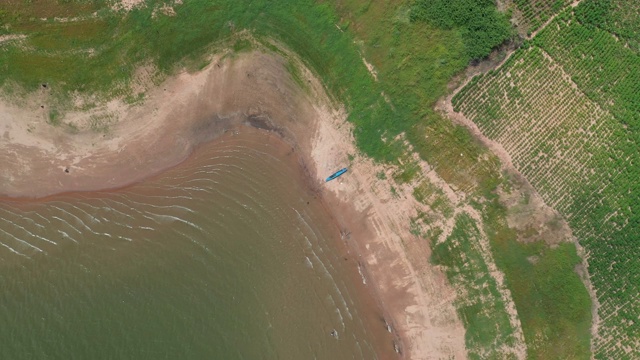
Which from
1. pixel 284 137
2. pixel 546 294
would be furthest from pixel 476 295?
pixel 284 137

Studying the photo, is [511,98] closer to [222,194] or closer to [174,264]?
[222,194]

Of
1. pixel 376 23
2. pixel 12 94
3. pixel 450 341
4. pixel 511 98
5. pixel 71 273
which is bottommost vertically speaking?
pixel 450 341

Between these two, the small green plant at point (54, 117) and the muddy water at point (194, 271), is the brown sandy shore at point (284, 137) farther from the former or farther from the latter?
the muddy water at point (194, 271)

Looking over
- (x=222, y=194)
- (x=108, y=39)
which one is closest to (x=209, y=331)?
(x=222, y=194)

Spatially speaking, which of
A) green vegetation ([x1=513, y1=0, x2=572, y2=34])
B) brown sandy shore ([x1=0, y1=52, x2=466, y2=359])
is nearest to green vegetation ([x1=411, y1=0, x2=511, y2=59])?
green vegetation ([x1=513, y1=0, x2=572, y2=34])

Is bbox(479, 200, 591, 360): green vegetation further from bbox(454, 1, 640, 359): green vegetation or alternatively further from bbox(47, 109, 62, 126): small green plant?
bbox(47, 109, 62, 126): small green plant
